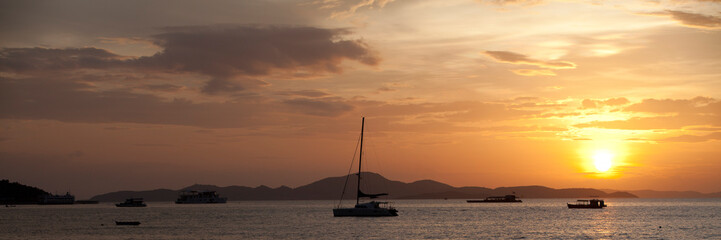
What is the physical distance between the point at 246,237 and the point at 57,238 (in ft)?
84.8

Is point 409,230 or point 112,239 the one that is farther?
point 409,230

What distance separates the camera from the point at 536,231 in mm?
104438

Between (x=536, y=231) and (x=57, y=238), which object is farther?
(x=536, y=231)

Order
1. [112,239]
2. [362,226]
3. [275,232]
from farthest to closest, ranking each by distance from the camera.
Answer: [362,226]
[275,232]
[112,239]

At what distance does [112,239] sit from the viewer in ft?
290

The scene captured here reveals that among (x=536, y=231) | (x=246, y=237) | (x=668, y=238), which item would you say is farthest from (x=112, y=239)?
(x=668, y=238)

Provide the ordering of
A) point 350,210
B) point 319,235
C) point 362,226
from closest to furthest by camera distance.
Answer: point 319,235, point 362,226, point 350,210

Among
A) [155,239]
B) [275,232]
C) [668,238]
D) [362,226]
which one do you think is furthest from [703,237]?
[155,239]

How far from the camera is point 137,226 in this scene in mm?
121000

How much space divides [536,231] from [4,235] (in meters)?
78.7

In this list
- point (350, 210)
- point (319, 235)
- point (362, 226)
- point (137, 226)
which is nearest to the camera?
point (319, 235)

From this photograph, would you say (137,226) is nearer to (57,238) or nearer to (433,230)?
(57,238)

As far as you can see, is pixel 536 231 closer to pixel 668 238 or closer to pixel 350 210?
pixel 668 238

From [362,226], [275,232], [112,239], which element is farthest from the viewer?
[362,226]
